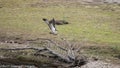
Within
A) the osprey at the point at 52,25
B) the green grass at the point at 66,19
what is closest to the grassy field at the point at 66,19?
the green grass at the point at 66,19

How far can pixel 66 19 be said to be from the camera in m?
26.5

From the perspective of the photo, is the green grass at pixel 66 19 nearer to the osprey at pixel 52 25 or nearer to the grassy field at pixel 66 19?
the grassy field at pixel 66 19

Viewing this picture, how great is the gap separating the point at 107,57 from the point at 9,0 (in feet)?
58.4

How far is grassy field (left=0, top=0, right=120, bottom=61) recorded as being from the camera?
2133cm

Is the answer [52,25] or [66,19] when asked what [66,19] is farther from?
[52,25]

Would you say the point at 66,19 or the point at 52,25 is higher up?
the point at 52,25

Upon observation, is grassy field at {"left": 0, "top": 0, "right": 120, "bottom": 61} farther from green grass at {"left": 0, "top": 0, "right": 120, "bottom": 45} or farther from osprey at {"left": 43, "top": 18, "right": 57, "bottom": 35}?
osprey at {"left": 43, "top": 18, "right": 57, "bottom": 35}

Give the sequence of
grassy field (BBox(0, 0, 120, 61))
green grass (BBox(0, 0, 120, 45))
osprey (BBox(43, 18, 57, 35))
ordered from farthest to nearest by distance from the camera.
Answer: green grass (BBox(0, 0, 120, 45))
grassy field (BBox(0, 0, 120, 61))
osprey (BBox(43, 18, 57, 35))

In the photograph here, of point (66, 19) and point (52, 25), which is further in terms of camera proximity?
point (66, 19)

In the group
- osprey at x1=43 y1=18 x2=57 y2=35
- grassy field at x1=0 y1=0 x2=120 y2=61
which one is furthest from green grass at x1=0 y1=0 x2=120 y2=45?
osprey at x1=43 y1=18 x2=57 y2=35

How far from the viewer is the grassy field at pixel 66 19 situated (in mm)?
21328

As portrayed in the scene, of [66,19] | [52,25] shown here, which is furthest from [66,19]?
[52,25]

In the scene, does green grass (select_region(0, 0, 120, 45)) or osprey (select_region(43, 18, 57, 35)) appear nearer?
osprey (select_region(43, 18, 57, 35))

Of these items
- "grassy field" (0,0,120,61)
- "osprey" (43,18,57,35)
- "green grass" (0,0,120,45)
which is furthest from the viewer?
"green grass" (0,0,120,45)
